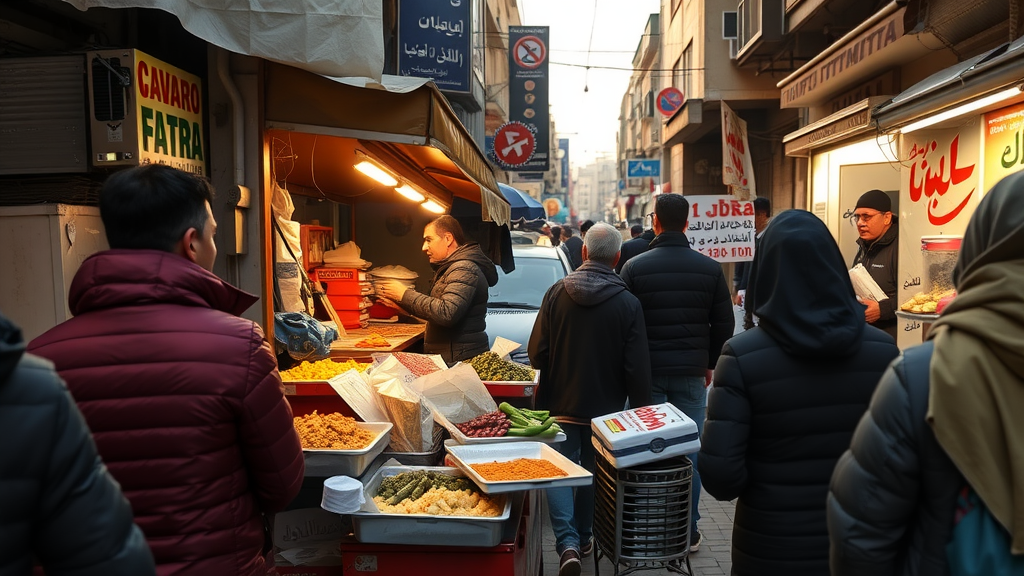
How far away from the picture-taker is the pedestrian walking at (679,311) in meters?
5.54

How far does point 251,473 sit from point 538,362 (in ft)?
10.3

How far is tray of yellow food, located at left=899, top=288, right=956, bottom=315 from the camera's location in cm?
593

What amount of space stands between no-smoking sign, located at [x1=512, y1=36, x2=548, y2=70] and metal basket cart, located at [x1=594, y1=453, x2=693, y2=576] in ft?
61.3

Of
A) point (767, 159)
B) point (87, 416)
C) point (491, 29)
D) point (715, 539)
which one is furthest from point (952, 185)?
point (491, 29)

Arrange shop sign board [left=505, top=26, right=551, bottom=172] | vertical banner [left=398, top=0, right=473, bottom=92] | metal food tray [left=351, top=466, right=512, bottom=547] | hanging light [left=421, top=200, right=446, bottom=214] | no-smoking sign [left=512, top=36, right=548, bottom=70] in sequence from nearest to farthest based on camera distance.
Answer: metal food tray [left=351, top=466, right=512, bottom=547] < hanging light [left=421, top=200, right=446, bottom=214] < vertical banner [left=398, top=0, right=473, bottom=92] < shop sign board [left=505, top=26, right=551, bottom=172] < no-smoking sign [left=512, top=36, right=548, bottom=70]

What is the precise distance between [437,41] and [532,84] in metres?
10.3

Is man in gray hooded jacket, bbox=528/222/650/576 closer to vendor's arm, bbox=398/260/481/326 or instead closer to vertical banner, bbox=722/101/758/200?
vendor's arm, bbox=398/260/481/326

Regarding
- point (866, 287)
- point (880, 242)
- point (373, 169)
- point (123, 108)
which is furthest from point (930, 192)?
point (123, 108)

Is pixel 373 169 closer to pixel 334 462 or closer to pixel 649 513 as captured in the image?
pixel 334 462

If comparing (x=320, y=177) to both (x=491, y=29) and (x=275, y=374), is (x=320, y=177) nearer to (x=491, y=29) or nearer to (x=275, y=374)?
(x=275, y=374)

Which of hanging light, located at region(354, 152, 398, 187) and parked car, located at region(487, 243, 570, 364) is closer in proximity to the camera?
hanging light, located at region(354, 152, 398, 187)

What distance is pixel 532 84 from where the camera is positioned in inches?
863

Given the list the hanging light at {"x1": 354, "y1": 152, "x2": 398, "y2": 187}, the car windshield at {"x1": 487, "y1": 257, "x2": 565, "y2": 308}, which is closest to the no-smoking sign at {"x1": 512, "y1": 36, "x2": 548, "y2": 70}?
the car windshield at {"x1": 487, "y1": 257, "x2": 565, "y2": 308}

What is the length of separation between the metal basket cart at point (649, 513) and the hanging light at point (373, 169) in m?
3.07
